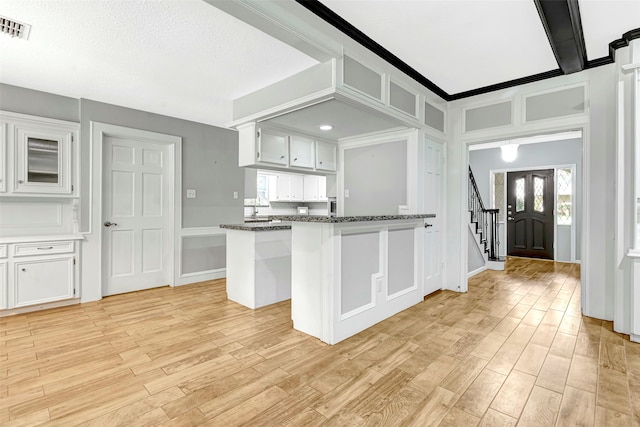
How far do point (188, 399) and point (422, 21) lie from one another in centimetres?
313

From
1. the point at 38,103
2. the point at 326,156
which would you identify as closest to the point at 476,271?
the point at 326,156

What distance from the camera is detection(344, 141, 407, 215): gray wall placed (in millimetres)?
3979

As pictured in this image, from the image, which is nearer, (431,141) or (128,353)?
(128,353)

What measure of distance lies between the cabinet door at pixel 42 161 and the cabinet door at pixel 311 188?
155 inches

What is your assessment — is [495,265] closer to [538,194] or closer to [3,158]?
[538,194]

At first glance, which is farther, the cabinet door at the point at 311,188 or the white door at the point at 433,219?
the cabinet door at the point at 311,188

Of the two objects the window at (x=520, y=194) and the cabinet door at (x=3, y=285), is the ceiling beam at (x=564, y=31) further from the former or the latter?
the cabinet door at (x=3, y=285)

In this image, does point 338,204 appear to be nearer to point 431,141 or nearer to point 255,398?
point 431,141

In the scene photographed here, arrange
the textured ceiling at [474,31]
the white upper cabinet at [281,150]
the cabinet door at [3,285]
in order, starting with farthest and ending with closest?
the white upper cabinet at [281,150], the cabinet door at [3,285], the textured ceiling at [474,31]

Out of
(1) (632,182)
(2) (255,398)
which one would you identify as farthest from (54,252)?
(1) (632,182)

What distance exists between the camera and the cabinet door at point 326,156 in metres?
4.57

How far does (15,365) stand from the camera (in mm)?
2260

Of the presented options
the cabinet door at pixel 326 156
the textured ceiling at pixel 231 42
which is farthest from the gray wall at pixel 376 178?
the textured ceiling at pixel 231 42

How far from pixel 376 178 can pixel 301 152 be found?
111 cm
